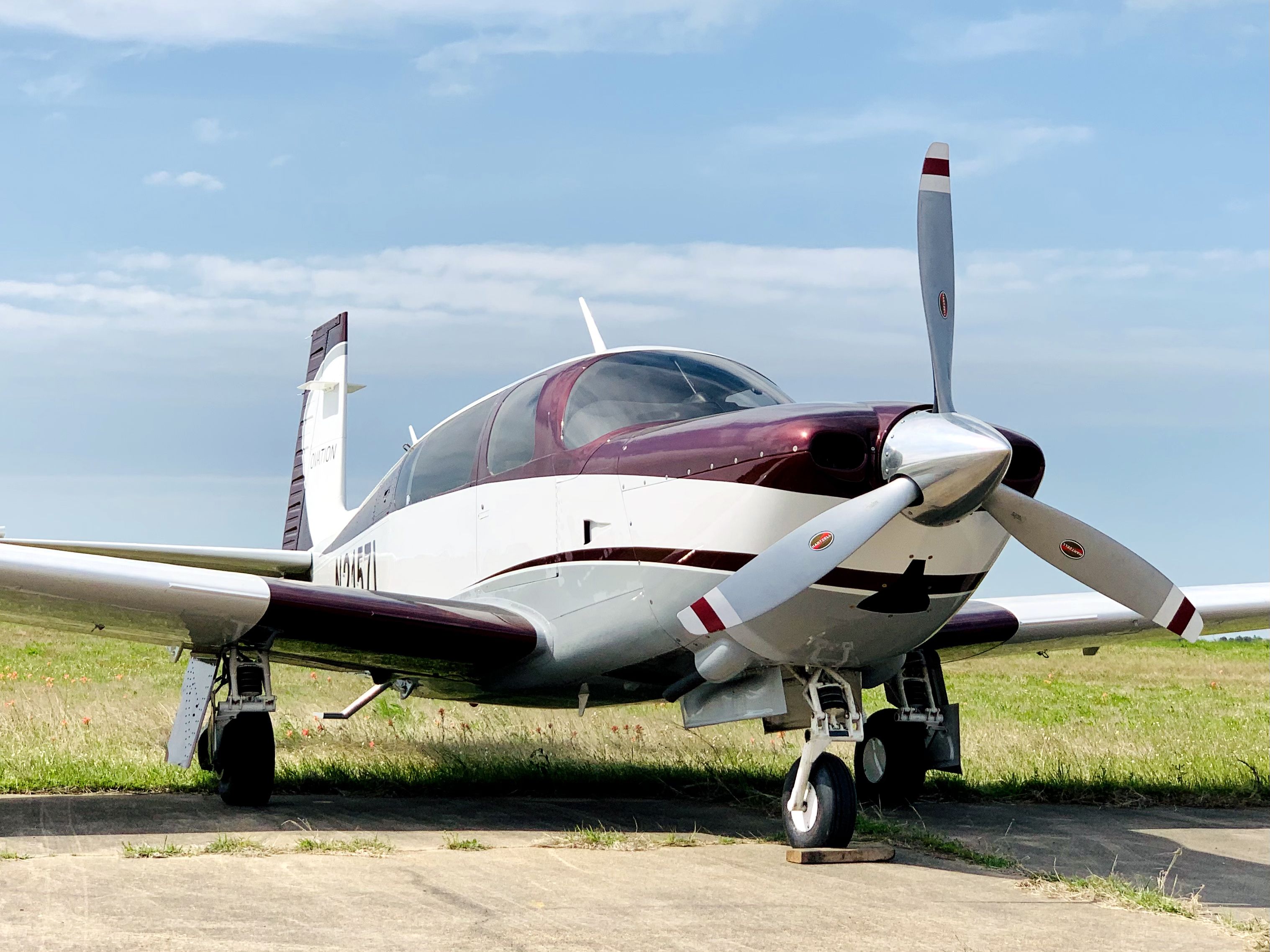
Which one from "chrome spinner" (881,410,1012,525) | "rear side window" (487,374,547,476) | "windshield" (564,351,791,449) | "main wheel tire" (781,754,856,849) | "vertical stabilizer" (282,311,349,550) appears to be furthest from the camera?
"vertical stabilizer" (282,311,349,550)

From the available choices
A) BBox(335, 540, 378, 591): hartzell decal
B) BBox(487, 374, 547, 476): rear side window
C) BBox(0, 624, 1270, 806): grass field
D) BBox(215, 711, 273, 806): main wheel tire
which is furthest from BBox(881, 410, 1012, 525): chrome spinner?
BBox(335, 540, 378, 591): hartzell decal

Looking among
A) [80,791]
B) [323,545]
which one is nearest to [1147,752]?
[323,545]

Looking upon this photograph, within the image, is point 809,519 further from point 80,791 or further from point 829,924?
point 80,791

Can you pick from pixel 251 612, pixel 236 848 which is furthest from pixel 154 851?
pixel 251 612

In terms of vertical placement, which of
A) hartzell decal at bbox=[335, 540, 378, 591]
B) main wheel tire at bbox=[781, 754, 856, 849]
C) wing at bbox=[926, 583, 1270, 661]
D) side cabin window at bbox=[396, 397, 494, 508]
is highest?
side cabin window at bbox=[396, 397, 494, 508]

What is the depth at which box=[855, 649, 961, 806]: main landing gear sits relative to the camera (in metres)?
8.41

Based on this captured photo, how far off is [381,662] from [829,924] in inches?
165

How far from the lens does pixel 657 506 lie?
6.46 meters

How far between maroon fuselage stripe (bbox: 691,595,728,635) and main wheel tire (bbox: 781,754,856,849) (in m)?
0.97

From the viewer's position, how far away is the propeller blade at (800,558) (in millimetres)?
5516

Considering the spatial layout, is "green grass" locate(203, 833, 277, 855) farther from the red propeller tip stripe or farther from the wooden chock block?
the red propeller tip stripe

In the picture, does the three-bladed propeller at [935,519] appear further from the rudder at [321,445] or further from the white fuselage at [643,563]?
the rudder at [321,445]

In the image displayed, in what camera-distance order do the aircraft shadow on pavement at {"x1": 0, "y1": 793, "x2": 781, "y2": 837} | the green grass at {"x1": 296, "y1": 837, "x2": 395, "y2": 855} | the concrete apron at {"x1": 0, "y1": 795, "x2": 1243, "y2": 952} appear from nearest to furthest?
1. the concrete apron at {"x1": 0, "y1": 795, "x2": 1243, "y2": 952}
2. the green grass at {"x1": 296, "y1": 837, "x2": 395, "y2": 855}
3. the aircraft shadow on pavement at {"x1": 0, "y1": 793, "x2": 781, "y2": 837}

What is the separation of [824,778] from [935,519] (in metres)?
1.49
